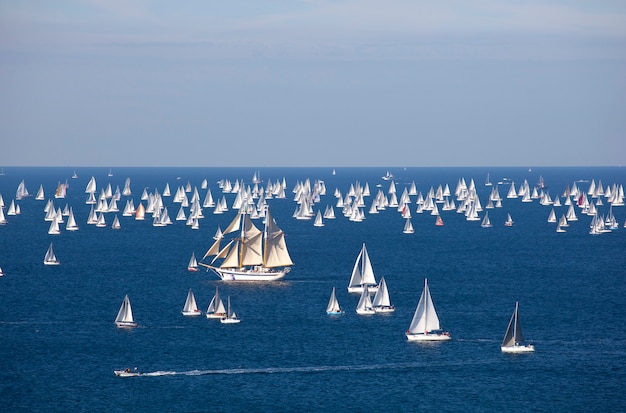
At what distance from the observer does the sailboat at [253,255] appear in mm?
157125

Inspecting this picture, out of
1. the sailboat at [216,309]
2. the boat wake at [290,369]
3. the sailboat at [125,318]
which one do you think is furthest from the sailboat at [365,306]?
the sailboat at [125,318]

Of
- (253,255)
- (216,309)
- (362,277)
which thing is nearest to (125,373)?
(216,309)

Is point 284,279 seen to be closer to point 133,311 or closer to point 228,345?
point 133,311

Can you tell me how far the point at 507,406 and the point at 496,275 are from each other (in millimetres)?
75127

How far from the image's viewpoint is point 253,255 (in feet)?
524

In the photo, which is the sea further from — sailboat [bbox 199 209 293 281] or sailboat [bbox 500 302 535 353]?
sailboat [bbox 199 209 293 281]

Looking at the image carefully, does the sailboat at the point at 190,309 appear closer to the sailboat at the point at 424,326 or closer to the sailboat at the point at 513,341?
the sailboat at the point at 424,326

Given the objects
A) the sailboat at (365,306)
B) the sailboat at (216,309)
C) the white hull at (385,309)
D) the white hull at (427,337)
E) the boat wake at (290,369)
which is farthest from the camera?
the white hull at (385,309)

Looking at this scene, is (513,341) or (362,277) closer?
(513,341)

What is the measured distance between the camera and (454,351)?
108 meters

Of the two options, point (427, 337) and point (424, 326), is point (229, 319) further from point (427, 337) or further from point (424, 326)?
point (427, 337)

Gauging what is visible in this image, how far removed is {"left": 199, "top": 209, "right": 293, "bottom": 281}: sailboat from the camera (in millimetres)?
157125

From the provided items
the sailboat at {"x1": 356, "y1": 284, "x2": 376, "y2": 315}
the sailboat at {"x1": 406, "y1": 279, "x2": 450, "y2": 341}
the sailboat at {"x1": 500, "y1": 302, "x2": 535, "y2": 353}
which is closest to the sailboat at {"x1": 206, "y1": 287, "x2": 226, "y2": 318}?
the sailboat at {"x1": 356, "y1": 284, "x2": 376, "y2": 315}

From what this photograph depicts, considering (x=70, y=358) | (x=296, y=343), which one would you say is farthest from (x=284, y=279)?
(x=70, y=358)
